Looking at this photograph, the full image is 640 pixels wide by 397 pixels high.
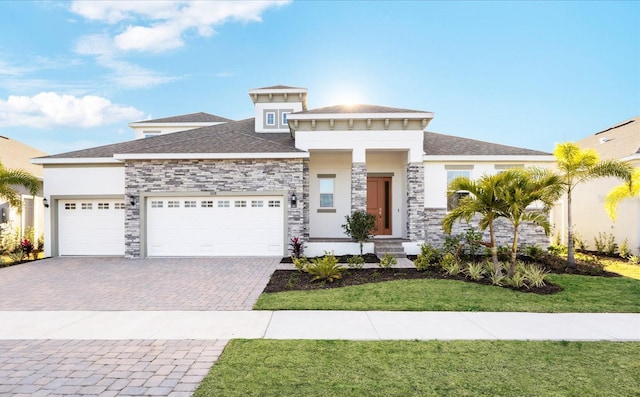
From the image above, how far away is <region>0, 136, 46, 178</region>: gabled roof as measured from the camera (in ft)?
57.4

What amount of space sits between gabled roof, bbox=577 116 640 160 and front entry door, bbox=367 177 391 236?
10372 millimetres

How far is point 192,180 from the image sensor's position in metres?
13.2

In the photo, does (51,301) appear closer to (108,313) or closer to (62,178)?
(108,313)

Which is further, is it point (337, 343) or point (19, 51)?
point (19, 51)

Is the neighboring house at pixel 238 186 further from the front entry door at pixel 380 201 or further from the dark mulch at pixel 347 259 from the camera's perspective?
the front entry door at pixel 380 201

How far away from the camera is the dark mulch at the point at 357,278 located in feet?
27.7

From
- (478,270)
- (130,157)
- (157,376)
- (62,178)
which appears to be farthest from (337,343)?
(62,178)

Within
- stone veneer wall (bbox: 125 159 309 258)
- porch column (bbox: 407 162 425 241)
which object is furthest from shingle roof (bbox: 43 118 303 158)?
porch column (bbox: 407 162 425 241)

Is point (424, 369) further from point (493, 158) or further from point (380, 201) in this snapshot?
point (493, 158)

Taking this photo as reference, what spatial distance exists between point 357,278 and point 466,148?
8.93 metres

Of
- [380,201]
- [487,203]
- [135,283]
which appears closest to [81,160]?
[135,283]

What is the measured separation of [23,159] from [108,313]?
1863 centimetres

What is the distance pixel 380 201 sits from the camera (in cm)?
1561

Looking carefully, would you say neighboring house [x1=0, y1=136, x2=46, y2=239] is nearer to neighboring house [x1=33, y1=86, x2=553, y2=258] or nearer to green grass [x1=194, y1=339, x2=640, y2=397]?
neighboring house [x1=33, y1=86, x2=553, y2=258]
